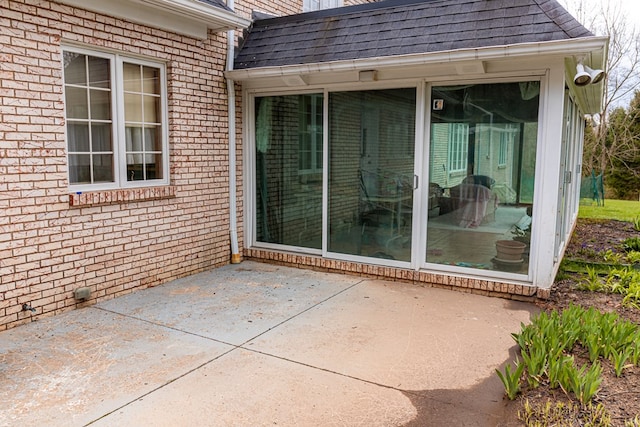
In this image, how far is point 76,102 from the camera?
5016 mm

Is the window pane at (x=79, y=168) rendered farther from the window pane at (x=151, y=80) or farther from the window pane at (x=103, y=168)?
the window pane at (x=151, y=80)

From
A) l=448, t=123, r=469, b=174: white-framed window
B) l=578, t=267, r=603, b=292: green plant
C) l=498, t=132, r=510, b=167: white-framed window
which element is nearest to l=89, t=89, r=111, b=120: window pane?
l=448, t=123, r=469, b=174: white-framed window

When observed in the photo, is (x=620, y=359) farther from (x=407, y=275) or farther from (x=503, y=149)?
(x=407, y=275)

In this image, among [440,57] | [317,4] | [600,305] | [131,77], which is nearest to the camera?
[440,57]

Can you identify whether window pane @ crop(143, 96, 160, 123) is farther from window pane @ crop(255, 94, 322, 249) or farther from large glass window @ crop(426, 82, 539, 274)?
large glass window @ crop(426, 82, 539, 274)

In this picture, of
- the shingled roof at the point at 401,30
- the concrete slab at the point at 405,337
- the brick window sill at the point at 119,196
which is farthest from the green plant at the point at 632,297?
the brick window sill at the point at 119,196

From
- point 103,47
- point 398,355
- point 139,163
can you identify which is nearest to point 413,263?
point 398,355

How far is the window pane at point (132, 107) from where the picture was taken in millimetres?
5516

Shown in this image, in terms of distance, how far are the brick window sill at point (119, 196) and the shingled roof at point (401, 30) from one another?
2.10m

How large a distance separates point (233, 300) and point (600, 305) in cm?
397

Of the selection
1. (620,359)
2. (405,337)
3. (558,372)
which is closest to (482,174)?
(405,337)

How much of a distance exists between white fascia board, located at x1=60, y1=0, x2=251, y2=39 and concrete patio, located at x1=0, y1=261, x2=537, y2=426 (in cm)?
308

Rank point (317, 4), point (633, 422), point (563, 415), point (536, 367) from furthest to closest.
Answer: point (317, 4) < point (536, 367) < point (563, 415) < point (633, 422)

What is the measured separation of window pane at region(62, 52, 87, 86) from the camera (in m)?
4.89
